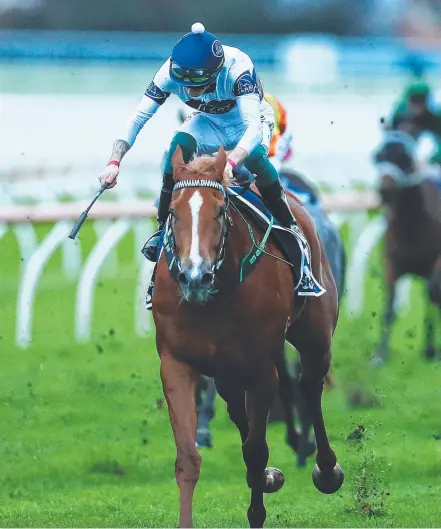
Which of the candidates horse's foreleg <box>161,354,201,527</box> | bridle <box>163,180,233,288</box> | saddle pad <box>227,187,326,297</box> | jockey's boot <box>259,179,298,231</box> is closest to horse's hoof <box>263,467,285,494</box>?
saddle pad <box>227,187,326,297</box>

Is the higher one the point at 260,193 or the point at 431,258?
the point at 260,193

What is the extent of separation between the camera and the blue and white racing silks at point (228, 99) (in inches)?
222

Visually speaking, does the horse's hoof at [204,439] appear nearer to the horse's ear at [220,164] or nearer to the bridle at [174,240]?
the bridle at [174,240]

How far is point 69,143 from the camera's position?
50.1 ft

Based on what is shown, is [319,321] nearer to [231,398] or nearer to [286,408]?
[231,398]

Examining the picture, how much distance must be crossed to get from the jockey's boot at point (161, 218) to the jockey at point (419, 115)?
5.37 m

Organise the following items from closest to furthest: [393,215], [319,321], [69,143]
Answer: [319,321] < [393,215] < [69,143]

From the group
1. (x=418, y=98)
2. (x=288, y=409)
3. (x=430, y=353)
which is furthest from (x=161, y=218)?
(x=418, y=98)

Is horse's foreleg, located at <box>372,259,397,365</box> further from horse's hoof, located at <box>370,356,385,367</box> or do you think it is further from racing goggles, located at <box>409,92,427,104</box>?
racing goggles, located at <box>409,92,427,104</box>

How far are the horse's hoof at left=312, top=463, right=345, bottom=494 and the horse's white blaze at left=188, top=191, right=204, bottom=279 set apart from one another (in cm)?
188

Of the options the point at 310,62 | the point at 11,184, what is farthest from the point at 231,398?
the point at 310,62

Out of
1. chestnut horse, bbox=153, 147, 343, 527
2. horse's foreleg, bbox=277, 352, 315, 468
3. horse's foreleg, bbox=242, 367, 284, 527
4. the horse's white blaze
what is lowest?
horse's foreleg, bbox=277, 352, 315, 468

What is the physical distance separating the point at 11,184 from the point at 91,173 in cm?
94

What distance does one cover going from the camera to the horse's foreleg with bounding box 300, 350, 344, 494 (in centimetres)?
656
